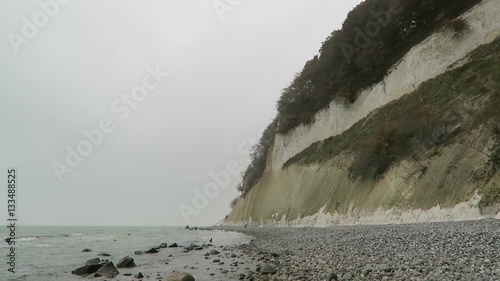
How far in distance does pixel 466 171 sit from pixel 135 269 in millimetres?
17609

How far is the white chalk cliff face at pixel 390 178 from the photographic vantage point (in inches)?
693

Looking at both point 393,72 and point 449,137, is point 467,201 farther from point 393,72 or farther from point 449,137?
point 393,72

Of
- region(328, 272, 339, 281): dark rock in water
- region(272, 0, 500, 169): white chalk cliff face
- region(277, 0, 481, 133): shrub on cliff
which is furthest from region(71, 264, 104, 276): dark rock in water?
region(277, 0, 481, 133): shrub on cliff

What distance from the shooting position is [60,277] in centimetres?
1526

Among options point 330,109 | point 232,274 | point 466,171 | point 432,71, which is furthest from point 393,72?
point 232,274

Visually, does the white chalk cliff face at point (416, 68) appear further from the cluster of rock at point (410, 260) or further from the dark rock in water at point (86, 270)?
the dark rock in water at point (86, 270)

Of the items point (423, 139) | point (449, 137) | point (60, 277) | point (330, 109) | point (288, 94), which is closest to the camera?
point (60, 277)

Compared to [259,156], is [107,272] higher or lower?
lower

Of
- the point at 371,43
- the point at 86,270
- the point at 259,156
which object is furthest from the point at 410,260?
the point at 259,156

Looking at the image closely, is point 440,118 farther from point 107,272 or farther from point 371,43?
point 107,272

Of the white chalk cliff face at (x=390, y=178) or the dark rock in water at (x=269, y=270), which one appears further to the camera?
the white chalk cliff face at (x=390, y=178)

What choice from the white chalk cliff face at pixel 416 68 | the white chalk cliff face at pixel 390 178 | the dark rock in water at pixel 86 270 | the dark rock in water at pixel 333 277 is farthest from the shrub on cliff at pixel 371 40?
the dark rock in water at pixel 86 270

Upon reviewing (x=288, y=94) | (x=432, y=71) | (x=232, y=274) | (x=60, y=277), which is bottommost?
(x=232, y=274)

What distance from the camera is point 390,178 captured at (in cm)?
2369
